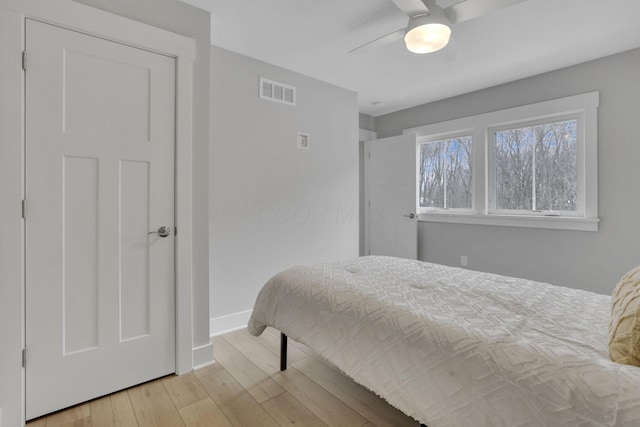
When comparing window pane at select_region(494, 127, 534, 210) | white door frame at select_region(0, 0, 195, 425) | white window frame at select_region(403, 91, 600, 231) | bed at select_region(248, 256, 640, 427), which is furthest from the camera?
window pane at select_region(494, 127, 534, 210)

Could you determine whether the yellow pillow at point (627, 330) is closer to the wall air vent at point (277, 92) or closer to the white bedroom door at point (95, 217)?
the white bedroom door at point (95, 217)

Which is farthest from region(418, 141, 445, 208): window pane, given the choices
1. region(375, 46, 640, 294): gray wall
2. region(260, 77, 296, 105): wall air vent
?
region(260, 77, 296, 105): wall air vent

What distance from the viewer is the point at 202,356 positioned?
2.16 m

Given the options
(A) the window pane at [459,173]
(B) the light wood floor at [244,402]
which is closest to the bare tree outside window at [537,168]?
(A) the window pane at [459,173]

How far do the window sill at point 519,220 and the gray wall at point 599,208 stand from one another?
6 cm

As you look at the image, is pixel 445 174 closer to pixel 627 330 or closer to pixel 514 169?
pixel 514 169

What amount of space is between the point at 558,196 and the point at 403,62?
2109 millimetres

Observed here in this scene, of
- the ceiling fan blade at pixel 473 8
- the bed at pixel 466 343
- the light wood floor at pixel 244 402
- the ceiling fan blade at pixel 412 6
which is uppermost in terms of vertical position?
the ceiling fan blade at pixel 412 6

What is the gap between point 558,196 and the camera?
3.20m

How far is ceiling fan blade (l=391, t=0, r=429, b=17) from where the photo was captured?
170cm

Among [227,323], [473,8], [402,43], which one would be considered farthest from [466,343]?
[402,43]

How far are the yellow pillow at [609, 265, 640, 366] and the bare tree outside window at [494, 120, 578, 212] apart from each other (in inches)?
101

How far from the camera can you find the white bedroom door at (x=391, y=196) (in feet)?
13.6

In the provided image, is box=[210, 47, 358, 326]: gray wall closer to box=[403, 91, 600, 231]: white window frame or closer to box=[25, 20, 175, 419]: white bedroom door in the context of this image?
box=[25, 20, 175, 419]: white bedroom door
